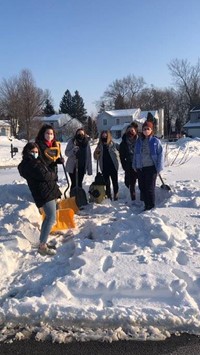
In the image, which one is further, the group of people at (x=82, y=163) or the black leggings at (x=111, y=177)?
the black leggings at (x=111, y=177)

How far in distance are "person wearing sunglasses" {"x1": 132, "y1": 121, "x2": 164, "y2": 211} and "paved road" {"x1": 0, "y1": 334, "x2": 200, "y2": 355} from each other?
12.4 ft

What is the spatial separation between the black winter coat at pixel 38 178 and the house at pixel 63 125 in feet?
161

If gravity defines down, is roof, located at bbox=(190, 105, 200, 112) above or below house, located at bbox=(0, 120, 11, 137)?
above

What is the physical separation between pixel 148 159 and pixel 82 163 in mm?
1654

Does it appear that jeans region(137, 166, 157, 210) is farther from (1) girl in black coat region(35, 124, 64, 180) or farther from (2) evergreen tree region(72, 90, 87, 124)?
(2) evergreen tree region(72, 90, 87, 124)

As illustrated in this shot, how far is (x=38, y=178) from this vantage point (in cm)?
550

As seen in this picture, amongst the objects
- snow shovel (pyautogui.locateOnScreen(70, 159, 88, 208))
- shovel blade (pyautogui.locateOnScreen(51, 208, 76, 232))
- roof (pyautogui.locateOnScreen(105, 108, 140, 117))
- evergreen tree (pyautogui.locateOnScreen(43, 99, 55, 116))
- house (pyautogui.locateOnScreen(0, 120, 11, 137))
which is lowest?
shovel blade (pyautogui.locateOnScreen(51, 208, 76, 232))

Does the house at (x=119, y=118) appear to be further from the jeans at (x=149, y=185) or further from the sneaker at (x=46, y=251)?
the sneaker at (x=46, y=251)

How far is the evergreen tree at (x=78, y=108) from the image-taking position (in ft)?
283

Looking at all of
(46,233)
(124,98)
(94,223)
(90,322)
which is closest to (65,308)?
(90,322)

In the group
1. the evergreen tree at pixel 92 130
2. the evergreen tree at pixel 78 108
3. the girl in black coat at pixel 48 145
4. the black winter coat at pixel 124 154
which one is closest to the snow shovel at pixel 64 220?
the girl in black coat at pixel 48 145

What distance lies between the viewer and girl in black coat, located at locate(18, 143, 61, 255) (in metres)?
5.49

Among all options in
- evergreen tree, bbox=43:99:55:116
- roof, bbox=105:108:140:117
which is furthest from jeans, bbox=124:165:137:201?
evergreen tree, bbox=43:99:55:116

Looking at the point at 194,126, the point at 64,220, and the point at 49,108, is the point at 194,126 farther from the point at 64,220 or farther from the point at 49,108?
the point at 64,220
